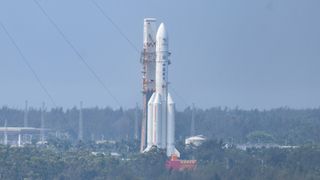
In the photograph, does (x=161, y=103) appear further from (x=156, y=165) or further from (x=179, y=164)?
(x=156, y=165)

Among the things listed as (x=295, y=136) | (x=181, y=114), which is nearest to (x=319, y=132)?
(x=295, y=136)

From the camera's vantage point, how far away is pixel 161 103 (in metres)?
141

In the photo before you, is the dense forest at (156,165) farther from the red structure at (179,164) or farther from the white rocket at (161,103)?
the white rocket at (161,103)

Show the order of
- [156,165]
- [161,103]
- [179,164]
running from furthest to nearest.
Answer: [161,103] < [179,164] < [156,165]

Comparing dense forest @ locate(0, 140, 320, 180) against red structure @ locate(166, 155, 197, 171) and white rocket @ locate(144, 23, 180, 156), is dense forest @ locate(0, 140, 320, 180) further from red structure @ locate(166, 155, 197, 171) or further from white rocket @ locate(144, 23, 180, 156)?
white rocket @ locate(144, 23, 180, 156)

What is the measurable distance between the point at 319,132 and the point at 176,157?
158ft

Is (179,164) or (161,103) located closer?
(179,164)

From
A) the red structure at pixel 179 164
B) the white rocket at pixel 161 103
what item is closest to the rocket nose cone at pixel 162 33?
the white rocket at pixel 161 103

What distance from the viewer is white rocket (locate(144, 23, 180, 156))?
14038cm

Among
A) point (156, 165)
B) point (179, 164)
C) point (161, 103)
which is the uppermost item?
point (161, 103)

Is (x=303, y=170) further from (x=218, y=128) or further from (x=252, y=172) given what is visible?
(x=218, y=128)

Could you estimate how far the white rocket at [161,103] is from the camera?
140 m

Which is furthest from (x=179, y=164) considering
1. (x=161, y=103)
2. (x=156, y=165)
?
(x=161, y=103)

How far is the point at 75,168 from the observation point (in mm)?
125438
